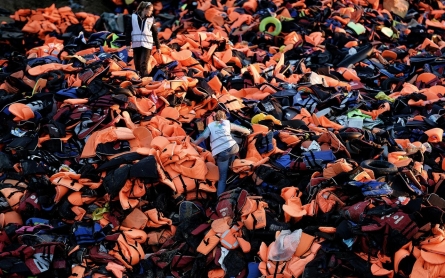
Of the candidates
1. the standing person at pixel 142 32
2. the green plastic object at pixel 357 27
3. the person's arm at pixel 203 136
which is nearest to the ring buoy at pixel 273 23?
the green plastic object at pixel 357 27

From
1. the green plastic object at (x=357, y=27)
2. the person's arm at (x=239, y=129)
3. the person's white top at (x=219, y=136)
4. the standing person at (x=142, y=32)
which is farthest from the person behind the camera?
the green plastic object at (x=357, y=27)

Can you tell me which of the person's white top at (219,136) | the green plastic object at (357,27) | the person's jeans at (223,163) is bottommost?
the green plastic object at (357,27)

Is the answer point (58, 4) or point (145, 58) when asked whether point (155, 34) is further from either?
point (58, 4)

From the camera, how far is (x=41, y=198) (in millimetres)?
6766

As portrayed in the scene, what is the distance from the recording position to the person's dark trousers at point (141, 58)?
330 inches

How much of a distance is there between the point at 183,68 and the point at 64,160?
2538 millimetres

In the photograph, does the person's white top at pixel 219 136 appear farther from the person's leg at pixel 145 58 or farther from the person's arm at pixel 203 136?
the person's leg at pixel 145 58

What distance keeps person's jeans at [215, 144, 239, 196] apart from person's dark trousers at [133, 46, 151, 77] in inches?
91.4

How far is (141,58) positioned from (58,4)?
5565 mm

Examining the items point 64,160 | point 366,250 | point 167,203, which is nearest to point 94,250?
point 167,203

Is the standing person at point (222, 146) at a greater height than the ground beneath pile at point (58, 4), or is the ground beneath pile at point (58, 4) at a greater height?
the standing person at point (222, 146)

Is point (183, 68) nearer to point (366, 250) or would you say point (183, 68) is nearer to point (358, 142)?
point (358, 142)

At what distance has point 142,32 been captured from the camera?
8211 millimetres

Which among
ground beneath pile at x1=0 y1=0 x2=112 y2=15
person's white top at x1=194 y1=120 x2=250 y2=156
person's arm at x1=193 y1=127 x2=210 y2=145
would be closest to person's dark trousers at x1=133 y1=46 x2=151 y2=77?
person's arm at x1=193 y1=127 x2=210 y2=145
